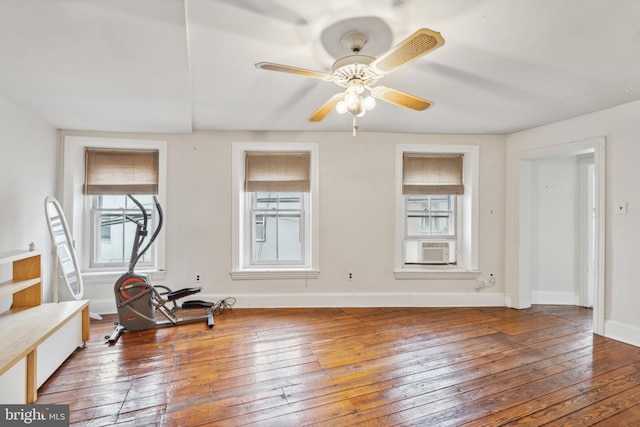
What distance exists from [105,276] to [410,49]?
3973 millimetres

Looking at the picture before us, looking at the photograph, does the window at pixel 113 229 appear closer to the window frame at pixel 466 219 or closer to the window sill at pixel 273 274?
the window sill at pixel 273 274

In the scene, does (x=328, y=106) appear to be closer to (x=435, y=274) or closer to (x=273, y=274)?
(x=273, y=274)

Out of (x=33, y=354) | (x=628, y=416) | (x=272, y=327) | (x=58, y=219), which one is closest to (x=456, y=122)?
(x=628, y=416)

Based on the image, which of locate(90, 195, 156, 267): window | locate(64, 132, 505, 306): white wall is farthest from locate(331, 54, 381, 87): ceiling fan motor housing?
locate(90, 195, 156, 267): window

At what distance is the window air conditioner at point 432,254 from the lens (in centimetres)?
404

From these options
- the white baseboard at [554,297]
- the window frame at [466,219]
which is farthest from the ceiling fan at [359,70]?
the white baseboard at [554,297]

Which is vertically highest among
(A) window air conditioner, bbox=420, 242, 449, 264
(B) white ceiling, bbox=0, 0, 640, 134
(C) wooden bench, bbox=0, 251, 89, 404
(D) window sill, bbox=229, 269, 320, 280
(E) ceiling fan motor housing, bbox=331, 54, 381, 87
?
(B) white ceiling, bbox=0, 0, 640, 134

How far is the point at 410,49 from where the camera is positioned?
145cm

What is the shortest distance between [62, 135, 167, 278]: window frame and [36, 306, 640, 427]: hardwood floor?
703 millimetres

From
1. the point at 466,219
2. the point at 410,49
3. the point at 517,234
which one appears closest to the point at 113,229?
the point at 410,49

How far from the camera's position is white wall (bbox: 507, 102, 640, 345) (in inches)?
111

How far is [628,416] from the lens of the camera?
1817 mm

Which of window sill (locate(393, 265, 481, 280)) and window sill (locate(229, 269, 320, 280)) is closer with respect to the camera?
window sill (locate(229, 269, 320, 280))

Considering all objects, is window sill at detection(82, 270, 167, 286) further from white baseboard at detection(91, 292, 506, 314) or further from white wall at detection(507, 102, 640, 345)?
white wall at detection(507, 102, 640, 345)
